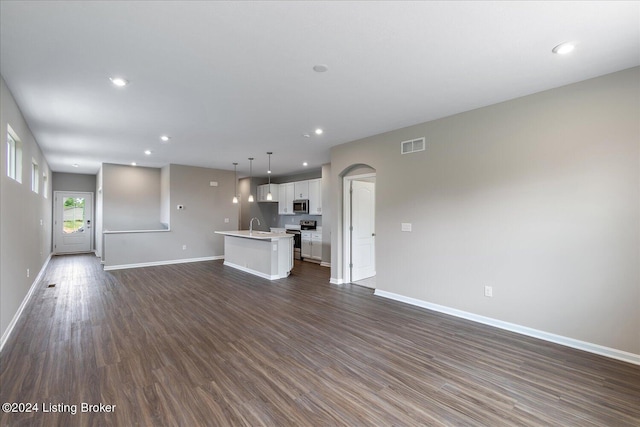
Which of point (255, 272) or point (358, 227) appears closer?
point (358, 227)

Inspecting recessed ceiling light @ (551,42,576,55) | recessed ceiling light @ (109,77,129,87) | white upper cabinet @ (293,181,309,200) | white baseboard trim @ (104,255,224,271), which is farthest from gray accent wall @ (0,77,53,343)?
white upper cabinet @ (293,181,309,200)

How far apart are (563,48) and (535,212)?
1674mm

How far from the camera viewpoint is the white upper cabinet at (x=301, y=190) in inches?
340

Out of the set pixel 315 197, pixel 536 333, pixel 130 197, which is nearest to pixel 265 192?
pixel 315 197

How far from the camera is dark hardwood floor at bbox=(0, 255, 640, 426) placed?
202cm

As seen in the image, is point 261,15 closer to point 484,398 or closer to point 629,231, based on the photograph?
point 484,398

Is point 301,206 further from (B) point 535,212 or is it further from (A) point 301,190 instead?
(B) point 535,212

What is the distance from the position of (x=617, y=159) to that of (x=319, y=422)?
3.58m

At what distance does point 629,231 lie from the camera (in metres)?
2.74

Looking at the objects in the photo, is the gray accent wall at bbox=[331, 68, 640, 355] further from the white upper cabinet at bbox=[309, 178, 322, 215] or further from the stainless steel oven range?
the stainless steel oven range

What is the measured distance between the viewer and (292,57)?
255cm

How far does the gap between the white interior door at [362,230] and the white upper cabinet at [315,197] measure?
2.25m

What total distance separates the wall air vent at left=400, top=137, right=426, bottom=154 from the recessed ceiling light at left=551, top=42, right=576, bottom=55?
1945mm

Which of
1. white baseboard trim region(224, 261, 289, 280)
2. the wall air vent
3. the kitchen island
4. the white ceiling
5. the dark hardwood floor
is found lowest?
the dark hardwood floor
